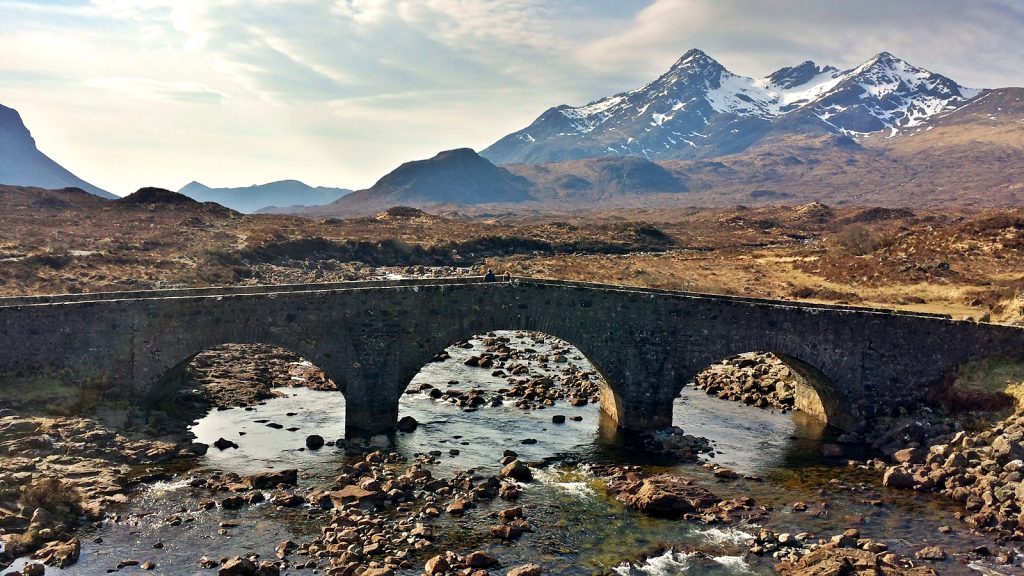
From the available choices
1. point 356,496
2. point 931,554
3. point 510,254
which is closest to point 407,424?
point 356,496

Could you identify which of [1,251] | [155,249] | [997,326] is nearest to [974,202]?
[997,326]

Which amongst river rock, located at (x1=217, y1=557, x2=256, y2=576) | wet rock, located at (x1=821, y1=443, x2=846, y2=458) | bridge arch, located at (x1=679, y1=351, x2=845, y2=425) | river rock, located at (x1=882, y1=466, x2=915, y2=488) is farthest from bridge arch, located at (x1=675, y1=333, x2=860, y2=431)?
river rock, located at (x1=217, y1=557, x2=256, y2=576)

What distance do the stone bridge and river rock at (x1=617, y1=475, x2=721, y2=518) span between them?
6.18 meters

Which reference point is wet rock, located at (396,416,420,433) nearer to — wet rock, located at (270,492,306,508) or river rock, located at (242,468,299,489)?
river rock, located at (242,468,299,489)

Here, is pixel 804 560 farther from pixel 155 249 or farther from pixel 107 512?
pixel 155 249

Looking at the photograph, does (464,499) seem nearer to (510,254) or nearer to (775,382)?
(775,382)

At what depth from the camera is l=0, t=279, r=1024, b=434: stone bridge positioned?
2936cm

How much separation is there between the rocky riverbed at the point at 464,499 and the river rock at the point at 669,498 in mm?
67

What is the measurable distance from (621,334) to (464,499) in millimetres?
11018

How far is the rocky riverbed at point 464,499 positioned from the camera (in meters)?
20.1

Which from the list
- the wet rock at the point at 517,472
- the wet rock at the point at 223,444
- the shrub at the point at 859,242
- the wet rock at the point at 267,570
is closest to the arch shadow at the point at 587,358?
the wet rock at the point at 223,444

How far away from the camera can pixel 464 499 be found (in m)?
23.9

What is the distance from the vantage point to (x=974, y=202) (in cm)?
15650

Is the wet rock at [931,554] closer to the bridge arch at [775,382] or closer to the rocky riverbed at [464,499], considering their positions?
the rocky riverbed at [464,499]
